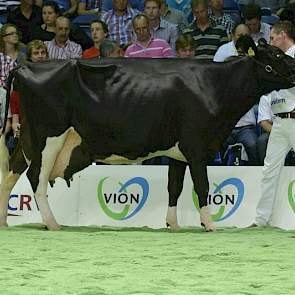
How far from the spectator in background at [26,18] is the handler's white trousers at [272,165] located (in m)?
4.82

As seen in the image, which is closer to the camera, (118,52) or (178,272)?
(178,272)

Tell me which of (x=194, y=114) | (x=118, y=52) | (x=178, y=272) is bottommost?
(x=178, y=272)

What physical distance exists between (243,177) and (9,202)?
2667 millimetres

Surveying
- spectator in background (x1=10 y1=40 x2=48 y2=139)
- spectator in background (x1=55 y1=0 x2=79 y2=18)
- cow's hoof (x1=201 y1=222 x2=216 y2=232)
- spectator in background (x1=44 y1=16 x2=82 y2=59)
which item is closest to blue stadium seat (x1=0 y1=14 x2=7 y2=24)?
spectator in background (x1=55 y1=0 x2=79 y2=18)

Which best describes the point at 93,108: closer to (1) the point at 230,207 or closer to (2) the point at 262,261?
(1) the point at 230,207

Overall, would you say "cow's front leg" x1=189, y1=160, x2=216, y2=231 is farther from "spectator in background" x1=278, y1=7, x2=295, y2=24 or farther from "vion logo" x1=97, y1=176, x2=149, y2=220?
"spectator in background" x1=278, y1=7, x2=295, y2=24

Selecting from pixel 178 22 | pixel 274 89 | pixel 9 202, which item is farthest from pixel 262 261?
pixel 178 22

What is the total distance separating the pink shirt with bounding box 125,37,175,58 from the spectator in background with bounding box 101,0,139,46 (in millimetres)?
1038

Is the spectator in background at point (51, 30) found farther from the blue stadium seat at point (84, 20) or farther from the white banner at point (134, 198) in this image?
the white banner at point (134, 198)

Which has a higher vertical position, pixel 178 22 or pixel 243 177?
pixel 178 22

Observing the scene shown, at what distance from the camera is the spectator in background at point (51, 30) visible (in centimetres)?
1484

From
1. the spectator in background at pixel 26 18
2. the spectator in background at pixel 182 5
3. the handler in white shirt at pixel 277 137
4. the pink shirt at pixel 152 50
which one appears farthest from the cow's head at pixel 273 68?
the spectator in background at pixel 26 18

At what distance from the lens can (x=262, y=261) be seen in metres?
7.97

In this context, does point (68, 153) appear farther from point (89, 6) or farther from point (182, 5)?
point (89, 6)
